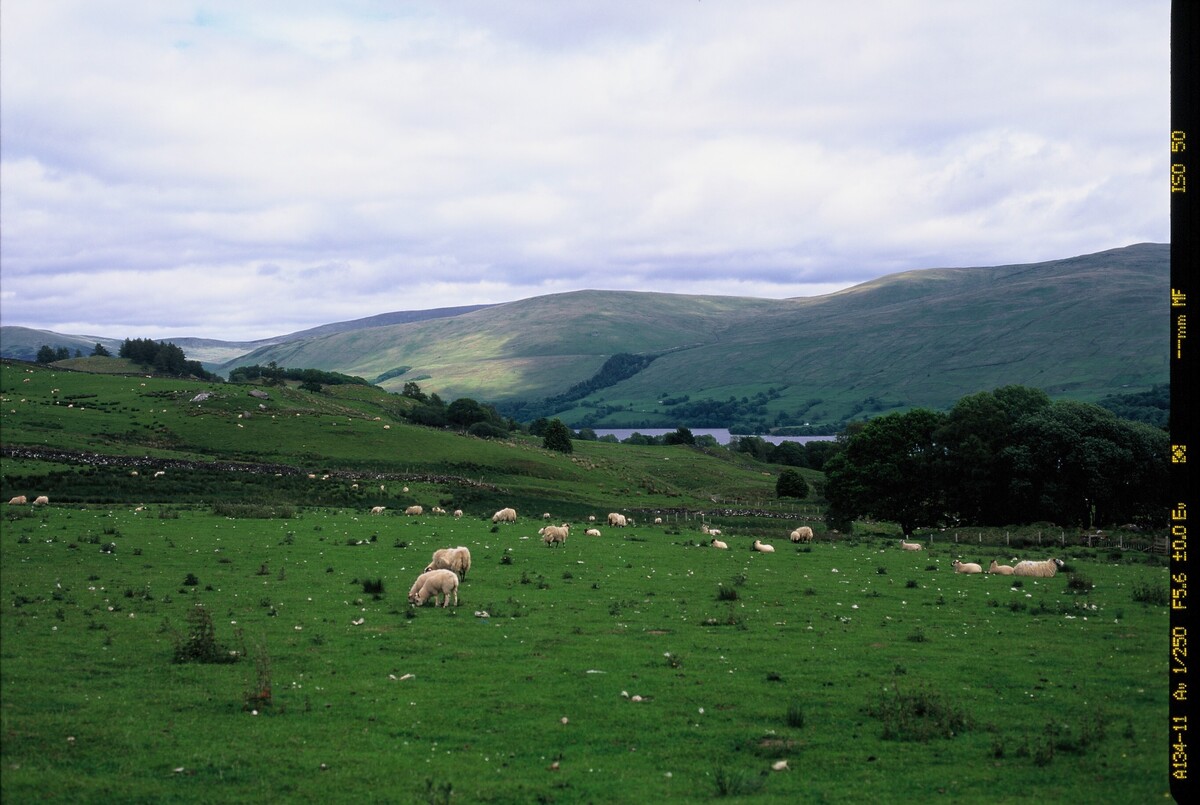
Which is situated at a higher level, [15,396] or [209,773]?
[15,396]

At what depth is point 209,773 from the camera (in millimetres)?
9852

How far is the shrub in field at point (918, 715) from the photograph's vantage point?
39.3 feet

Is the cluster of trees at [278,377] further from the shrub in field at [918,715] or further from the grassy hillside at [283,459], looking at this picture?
the shrub in field at [918,715]

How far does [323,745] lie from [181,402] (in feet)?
125

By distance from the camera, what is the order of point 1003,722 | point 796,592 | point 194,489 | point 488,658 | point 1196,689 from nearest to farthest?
point 1196,689 → point 1003,722 → point 488,658 → point 796,592 → point 194,489

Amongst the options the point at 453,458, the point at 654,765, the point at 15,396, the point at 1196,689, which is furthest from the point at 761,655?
the point at 453,458

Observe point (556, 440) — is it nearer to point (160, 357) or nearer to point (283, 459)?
point (160, 357)

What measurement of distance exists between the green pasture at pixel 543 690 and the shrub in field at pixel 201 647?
0.33ft

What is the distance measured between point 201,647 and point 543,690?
5454 mm

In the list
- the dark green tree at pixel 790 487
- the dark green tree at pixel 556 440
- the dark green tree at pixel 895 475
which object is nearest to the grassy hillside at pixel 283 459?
the dark green tree at pixel 790 487

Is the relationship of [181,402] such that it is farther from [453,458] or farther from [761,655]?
[453,458]

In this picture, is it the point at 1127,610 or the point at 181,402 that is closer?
the point at 1127,610

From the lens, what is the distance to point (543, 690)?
13.9 m

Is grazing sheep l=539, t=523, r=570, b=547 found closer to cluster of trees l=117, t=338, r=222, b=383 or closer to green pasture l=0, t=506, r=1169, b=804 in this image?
green pasture l=0, t=506, r=1169, b=804
